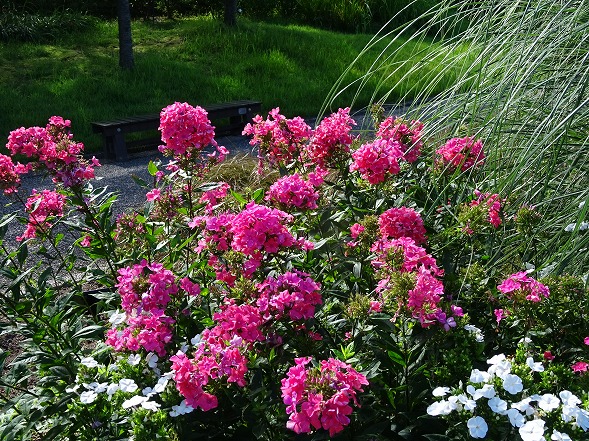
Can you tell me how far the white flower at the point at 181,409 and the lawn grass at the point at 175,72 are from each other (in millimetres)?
5233

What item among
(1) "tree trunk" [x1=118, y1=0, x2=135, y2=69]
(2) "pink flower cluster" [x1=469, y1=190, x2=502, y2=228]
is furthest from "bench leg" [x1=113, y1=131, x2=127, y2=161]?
(2) "pink flower cluster" [x1=469, y1=190, x2=502, y2=228]

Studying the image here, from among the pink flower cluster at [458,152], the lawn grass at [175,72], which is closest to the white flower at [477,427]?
the pink flower cluster at [458,152]

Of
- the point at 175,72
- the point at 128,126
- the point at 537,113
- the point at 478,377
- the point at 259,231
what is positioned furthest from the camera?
the point at 175,72

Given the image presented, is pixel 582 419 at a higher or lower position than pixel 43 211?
higher

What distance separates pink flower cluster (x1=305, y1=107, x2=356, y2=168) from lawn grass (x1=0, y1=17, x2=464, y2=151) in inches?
163

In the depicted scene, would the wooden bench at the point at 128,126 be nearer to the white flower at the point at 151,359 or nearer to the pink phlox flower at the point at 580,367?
the white flower at the point at 151,359

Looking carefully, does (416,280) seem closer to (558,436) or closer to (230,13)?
(558,436)

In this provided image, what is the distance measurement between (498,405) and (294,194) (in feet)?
2.81

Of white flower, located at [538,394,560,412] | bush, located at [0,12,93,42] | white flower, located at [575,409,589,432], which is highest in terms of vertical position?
white flower, located at [575,409,589,432]

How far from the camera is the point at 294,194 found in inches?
84.6

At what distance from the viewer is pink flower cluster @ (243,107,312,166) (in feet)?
9.14

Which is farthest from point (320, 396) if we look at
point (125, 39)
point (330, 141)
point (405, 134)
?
point (125, 39)

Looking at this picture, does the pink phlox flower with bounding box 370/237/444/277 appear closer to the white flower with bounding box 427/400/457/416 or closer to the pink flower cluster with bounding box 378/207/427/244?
the pink flower cluster with bounding box 378/207/427/244

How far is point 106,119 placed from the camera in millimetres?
6922
